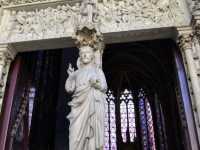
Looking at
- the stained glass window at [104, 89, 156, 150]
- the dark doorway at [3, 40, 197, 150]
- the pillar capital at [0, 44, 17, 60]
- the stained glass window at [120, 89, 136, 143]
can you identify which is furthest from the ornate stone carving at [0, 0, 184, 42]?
the stained glass window at [120, 89, 136, 143]

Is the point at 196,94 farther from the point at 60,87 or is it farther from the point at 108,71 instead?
the point at 108,71

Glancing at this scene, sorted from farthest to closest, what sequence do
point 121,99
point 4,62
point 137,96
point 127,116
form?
1. point 121,99
2. point 137,96
3. point 127,116
4. point 4,62

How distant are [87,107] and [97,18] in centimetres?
173

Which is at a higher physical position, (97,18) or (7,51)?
(97,18)

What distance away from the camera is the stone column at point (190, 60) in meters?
3.67

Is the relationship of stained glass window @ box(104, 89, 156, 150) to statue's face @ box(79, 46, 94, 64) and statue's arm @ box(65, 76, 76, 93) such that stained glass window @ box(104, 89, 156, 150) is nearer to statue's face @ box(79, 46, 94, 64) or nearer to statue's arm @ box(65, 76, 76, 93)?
statue's face @ box(79, 46, 94, 64)

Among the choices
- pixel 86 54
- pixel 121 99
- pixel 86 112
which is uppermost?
pixel 121 99

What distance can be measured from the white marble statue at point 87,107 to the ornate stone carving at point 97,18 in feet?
3.03

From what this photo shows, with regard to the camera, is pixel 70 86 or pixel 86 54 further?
pixel 86 54

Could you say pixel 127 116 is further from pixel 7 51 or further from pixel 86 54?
pixel 86 54

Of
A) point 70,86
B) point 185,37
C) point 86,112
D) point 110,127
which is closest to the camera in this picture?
point 86,112

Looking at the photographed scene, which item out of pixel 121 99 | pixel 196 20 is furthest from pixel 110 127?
pixel 196 20

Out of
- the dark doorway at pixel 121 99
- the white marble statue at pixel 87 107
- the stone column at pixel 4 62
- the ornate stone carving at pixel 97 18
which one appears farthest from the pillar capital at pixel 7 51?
the white marble statue at pixel 87 107

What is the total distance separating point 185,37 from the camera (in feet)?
13.4
